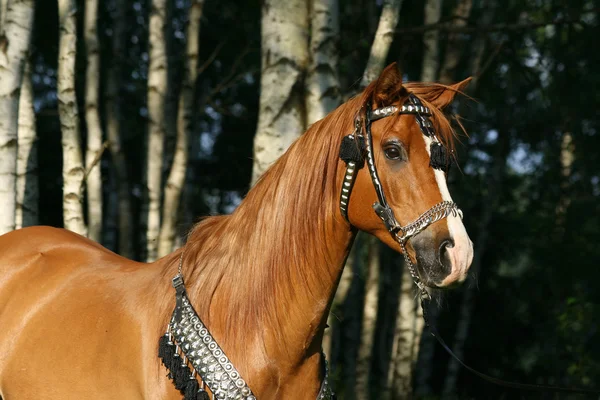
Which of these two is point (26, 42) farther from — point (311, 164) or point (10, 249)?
point (311, 164)

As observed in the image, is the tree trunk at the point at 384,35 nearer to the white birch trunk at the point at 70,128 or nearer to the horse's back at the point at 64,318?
the horse's back at the point at 64,318

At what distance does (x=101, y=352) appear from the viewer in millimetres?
3182

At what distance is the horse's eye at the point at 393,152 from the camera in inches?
110

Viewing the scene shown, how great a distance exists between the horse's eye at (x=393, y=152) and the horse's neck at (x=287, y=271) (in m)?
0.24

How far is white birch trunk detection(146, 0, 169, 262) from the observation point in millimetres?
7895

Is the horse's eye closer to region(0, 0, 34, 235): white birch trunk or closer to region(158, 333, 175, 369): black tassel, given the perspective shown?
region(158, 333, 175, 369): black tassel

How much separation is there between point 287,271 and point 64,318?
129 centimetres

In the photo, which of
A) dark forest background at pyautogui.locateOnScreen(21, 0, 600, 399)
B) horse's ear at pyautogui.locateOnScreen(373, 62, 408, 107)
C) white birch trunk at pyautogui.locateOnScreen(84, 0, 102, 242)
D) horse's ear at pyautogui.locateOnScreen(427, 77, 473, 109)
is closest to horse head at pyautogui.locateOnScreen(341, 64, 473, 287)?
horse's ear at pyautogui.locateOnScreen(373, 62, 408, 107)

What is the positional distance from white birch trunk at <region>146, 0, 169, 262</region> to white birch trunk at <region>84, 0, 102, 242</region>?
597 millimetres

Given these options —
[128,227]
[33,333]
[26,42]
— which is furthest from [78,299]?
[128,227]

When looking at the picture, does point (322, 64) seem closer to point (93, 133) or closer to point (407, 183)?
point (407, 183)

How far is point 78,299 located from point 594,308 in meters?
12.3

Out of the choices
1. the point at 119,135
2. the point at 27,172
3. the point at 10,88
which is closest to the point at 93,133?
the point at 27,172

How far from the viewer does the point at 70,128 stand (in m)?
6.45
